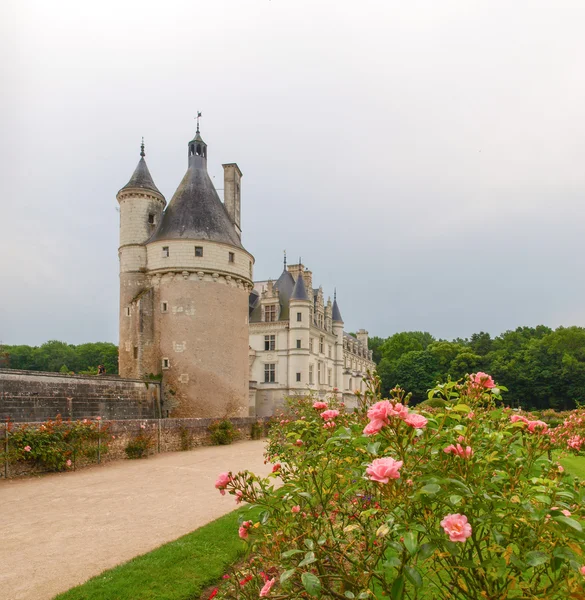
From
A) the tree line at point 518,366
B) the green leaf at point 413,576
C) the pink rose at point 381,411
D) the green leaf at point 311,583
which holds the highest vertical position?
the pink rose at point 381,411

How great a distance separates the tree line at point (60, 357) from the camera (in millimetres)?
71881

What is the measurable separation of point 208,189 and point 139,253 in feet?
15.1

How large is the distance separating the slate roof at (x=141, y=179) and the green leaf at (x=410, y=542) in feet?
78.0

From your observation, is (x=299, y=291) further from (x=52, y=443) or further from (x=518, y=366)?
(x=518, y=366)

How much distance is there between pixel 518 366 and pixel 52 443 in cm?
5312

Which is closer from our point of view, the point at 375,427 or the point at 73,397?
the point at 375,427

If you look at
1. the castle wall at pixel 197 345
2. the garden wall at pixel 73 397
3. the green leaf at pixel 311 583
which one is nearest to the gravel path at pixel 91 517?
the green leaf at pixel 311 583

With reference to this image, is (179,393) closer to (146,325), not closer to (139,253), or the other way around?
(146,325)

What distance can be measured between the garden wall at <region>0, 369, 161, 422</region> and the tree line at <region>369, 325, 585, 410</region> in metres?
36.3

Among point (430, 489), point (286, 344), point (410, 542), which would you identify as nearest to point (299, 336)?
point (286, 344)

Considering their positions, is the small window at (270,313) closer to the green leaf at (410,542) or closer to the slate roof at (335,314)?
the slate roof at (335,314)

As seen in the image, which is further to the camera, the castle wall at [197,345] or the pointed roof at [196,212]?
the pointed roof at [196,212]

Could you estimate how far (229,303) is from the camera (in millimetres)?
23109

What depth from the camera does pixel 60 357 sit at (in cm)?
7425
